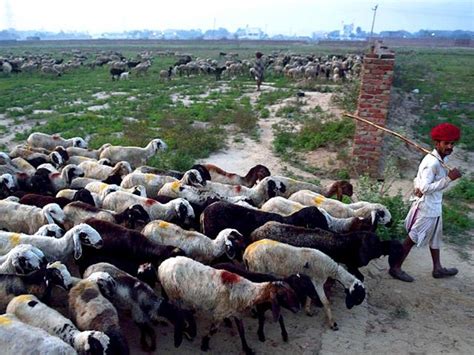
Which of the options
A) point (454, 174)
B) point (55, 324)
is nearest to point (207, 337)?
point (55, 324)

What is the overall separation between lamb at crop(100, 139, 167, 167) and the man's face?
7546 mm

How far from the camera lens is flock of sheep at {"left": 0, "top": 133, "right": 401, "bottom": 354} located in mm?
5246

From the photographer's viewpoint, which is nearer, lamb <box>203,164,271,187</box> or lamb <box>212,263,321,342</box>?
lamb <box>212,263,321,342</box>

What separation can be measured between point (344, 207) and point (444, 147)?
87.4 inches

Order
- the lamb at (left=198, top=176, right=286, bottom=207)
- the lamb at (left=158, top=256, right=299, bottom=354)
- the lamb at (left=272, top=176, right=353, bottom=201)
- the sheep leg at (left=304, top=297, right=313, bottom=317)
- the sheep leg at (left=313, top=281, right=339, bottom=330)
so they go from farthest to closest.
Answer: the lamb at (left=272, top=176, right=353, bottom=201)
the lamb at (left=198, top=176, right=286, bottom=207)
the sheep leg at (left=304, top=297, right=313, bottom=317)
the sheep leg at (left=313, top=281, right=339, bottom=330)
the lamb at (left=158, top=256, right=299, bottom=354)

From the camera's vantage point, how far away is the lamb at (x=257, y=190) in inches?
357

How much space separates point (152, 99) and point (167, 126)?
6384 mm

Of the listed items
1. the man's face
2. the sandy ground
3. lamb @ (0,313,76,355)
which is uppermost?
the man's face

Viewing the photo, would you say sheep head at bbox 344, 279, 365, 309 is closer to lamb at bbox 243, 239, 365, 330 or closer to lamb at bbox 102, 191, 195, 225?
lamb at bbox 243, 239, 365, 330

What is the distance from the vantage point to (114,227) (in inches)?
270

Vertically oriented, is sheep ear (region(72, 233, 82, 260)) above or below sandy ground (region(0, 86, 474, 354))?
above

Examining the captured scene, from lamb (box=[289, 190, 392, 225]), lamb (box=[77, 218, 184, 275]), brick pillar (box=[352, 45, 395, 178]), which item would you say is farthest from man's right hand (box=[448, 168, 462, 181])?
brick pillar (box=[352, 45, 395, 178])

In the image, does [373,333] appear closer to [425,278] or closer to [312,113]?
[425,278]

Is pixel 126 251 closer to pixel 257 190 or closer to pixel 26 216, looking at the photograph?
pixel 26 216
